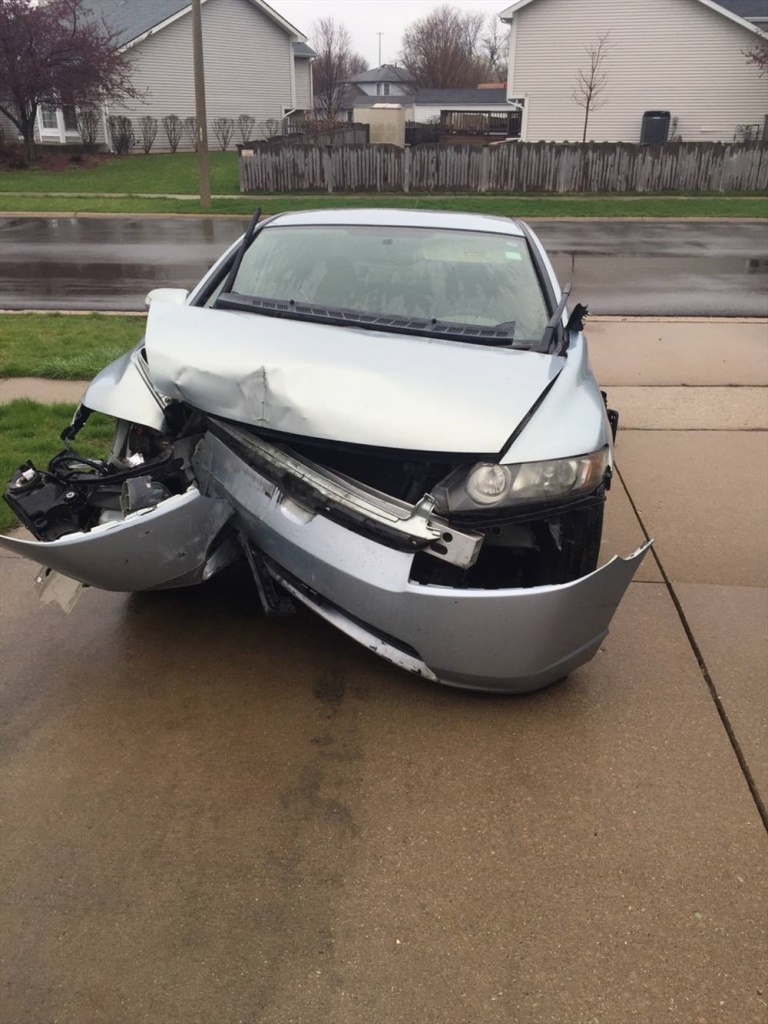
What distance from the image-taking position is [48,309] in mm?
9859

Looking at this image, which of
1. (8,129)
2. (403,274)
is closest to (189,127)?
(8,129)

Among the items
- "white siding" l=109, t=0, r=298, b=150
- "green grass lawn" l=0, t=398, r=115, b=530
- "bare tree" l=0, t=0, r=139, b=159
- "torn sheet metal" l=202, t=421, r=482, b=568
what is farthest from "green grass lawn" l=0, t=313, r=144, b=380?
"white siding" l=109, t=0, r=298, b=150

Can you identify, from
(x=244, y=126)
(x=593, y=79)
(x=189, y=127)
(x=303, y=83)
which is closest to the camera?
(x=593, y=79)

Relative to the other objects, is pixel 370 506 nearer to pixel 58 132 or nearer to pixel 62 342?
pixel 62 342

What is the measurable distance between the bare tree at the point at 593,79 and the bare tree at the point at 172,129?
1708cm

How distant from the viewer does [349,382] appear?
2.81m

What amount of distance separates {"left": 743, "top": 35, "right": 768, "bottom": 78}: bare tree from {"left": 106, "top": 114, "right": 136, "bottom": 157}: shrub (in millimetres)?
24378

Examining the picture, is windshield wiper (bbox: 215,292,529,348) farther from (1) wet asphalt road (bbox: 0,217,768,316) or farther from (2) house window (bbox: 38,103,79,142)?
(2) house window (bbox: 38,103,79,142)

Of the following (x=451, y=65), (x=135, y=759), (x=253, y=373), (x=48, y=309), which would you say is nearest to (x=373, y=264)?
(x=253, y=373)

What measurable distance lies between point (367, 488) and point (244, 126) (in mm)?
41098

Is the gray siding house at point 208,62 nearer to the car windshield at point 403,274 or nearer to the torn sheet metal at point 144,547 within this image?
the car windshield at point 403,274

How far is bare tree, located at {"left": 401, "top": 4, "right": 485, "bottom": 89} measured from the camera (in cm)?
8012

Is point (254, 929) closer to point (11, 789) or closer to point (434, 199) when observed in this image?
point (11, 789)

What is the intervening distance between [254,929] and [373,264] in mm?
3063
